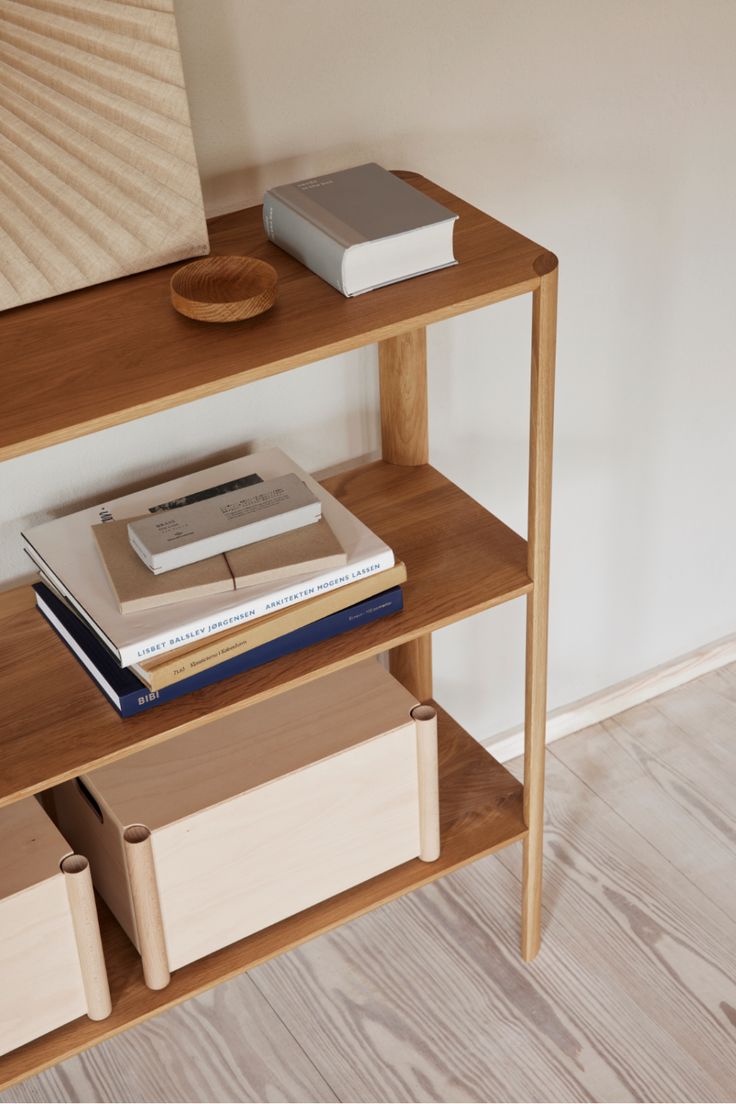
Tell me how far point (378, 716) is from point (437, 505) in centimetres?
28

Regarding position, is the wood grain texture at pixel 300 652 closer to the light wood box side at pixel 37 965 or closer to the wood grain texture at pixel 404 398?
the wood grain texture at pixel 404 398

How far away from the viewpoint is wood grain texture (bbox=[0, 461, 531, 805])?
4.33 feet

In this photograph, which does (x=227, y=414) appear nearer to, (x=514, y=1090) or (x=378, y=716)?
(x=378, y=716)

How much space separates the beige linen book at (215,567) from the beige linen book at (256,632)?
37 mm

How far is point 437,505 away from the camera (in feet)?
5.38

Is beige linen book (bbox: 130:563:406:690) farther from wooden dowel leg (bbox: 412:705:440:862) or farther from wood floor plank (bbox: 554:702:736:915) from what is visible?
wood floor plank (bbox: 554:702:736:915)

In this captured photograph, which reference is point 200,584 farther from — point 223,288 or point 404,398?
point 404,398

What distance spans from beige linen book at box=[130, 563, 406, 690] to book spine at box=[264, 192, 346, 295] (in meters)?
0.34

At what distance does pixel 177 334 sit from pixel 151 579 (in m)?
0.28

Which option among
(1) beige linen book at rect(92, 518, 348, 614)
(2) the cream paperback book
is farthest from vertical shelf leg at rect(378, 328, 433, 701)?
(1) beige linen book at rect(92, 518, 348, 614)

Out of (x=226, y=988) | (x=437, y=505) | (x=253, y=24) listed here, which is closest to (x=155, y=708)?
(x=437, y=505)

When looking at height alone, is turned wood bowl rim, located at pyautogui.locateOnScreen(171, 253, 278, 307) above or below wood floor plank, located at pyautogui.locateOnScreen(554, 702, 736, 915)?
above

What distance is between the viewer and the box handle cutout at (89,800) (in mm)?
1480

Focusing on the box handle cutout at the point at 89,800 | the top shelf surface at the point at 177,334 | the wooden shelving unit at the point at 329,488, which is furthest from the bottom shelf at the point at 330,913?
the top shelf surface at the point at 177,334
